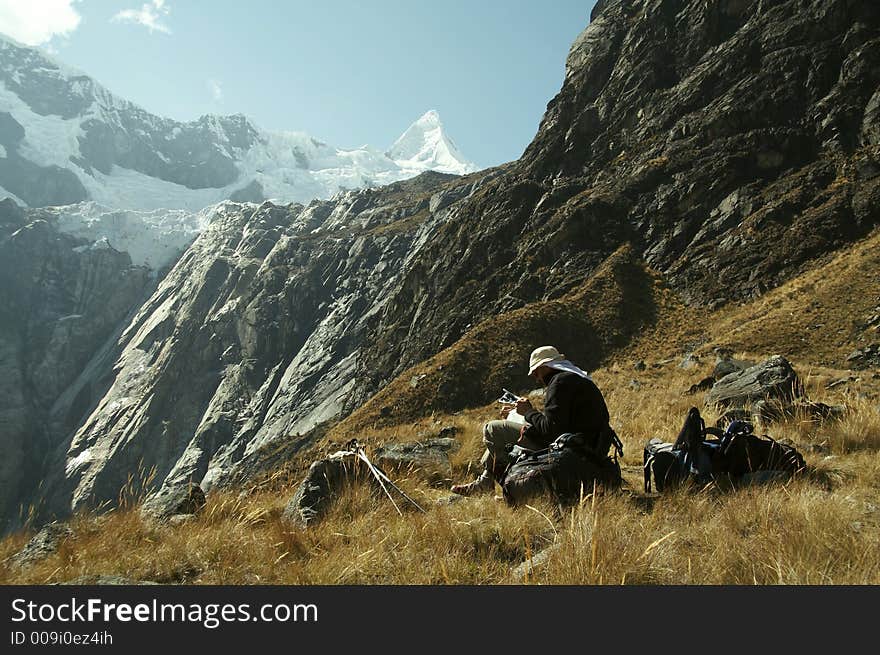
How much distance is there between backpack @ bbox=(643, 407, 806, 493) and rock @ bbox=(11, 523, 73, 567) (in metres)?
5.33

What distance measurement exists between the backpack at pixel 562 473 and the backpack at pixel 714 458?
0.55 metres

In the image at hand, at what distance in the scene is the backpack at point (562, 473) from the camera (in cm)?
461

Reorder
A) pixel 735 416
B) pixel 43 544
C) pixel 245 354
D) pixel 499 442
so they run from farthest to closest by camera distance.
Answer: pixel 245 354
pixel 735 416
pixel 499 442
pixel 43 544

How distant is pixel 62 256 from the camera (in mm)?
140375

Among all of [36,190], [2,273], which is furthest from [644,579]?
[36,190]

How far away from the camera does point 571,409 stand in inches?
195

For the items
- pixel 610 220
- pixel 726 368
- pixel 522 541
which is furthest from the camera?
pixel 610 220

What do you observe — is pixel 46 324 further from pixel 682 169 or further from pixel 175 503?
pixel 175 503

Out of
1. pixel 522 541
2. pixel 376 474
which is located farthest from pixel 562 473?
pixel 376 474

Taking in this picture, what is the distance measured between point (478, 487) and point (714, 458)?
2453 mm

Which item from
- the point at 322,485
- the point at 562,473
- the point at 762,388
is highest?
the point at 322,485

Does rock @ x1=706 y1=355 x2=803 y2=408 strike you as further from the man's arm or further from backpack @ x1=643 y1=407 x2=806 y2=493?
the man's arm
